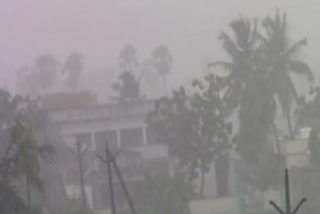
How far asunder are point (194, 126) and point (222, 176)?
2285 mm

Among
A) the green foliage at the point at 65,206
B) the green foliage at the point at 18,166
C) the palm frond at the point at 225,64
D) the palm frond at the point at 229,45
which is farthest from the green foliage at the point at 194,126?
the green foliage at the point at 18,166

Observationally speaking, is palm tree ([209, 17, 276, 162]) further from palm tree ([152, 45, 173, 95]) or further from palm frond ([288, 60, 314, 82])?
palm tree ([152, 45, 173, 95])

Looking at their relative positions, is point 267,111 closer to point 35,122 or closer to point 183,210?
point 183,210

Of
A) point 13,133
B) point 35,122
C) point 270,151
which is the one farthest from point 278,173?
point 13,133

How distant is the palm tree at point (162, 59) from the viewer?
37000 millimetres

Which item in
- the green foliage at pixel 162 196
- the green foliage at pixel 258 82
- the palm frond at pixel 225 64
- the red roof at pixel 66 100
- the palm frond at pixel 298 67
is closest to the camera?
the green foliage at pixel 162 196

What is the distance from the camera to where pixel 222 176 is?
20.6 meters

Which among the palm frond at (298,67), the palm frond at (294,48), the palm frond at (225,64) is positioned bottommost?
the palm frond at (298,67)

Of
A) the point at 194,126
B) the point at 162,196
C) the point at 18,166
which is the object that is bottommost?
the point at 162,196

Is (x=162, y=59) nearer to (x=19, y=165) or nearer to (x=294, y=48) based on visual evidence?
(x=294, y=48)

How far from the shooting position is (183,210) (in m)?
16.1

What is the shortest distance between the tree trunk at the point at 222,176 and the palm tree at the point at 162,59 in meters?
17.0

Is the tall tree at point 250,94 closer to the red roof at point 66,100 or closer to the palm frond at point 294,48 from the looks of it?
the palm frond at point 294,48

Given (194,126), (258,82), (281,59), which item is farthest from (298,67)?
(194,126)
